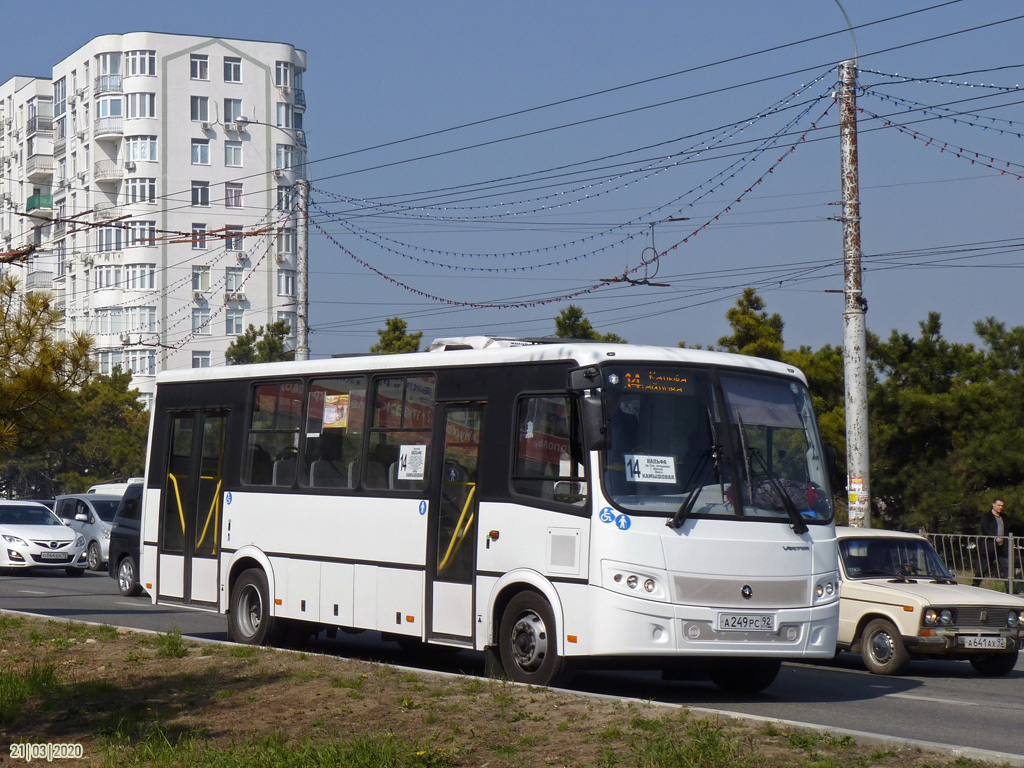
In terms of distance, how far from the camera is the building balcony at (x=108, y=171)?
286ft

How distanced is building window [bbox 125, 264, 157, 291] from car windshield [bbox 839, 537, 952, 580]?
75033 millimetres

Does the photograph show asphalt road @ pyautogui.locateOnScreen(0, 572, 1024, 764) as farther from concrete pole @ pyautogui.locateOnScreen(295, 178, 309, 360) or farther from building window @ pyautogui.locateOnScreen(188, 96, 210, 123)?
building window @ pyautogui.locateOnScreen(188, 96, 210, 123)

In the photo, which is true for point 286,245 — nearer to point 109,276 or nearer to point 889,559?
point 109,276

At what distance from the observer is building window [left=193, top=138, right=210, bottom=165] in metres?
88.2

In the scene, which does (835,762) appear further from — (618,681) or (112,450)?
(112,450)

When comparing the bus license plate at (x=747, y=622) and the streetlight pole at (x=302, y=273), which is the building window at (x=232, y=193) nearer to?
the streetlight pole at (x=302, y=273)

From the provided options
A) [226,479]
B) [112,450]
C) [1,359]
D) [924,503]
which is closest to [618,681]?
[226,479]

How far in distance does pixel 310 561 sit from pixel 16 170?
8999 cm

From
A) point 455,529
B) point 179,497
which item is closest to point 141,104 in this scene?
point 179,497

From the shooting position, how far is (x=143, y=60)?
282ft

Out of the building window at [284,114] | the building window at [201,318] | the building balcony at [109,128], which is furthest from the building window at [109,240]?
the building window at [284,114]

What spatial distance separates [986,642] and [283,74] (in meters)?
81.4

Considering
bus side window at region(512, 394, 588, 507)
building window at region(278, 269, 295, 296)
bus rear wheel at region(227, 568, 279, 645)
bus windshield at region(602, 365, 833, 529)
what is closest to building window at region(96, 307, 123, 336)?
building window at region(278, 269, 295, 296)

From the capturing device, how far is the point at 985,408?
2639 centimetres
